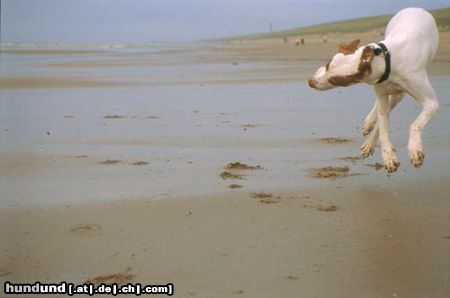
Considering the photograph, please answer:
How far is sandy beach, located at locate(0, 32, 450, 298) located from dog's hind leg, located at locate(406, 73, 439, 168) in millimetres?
275

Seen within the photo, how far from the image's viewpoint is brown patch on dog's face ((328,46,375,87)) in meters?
4.96

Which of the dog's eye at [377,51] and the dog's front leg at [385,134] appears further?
the dog's front leg at [385,134]

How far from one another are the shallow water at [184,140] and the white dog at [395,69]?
0.43 m

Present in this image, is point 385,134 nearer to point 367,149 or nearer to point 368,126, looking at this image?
point 367,149

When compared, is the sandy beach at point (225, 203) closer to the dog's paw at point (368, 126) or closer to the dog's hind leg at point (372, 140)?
the dog's hind leg at point (372, 140)

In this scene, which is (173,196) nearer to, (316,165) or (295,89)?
(316,165)

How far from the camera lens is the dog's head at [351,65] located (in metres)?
4.96

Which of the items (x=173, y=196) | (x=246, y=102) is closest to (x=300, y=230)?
(x=173, y=196)

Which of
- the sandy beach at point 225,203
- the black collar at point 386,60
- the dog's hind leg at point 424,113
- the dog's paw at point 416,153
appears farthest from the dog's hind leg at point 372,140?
the black collar at point 386,60

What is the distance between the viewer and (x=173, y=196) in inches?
209

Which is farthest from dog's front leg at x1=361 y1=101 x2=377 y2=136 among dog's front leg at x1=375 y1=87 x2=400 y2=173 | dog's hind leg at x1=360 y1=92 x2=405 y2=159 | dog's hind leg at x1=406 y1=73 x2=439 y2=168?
dog's hind leg at x1=406 y1=73 x2=439 y2=168

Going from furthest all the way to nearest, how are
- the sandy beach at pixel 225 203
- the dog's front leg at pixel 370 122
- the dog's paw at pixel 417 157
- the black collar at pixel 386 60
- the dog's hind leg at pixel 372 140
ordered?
1. the dog's front leg at pixel 370 122
2. the dog's hind leg at pixel 372 140
3. the dog's paw at pixel 417 157
4. the black collar at pixel 386 60
5. the sandy beach at pixel 225 203

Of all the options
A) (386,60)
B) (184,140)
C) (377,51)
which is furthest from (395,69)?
(184,140)

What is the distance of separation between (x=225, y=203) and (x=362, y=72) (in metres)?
1.38
